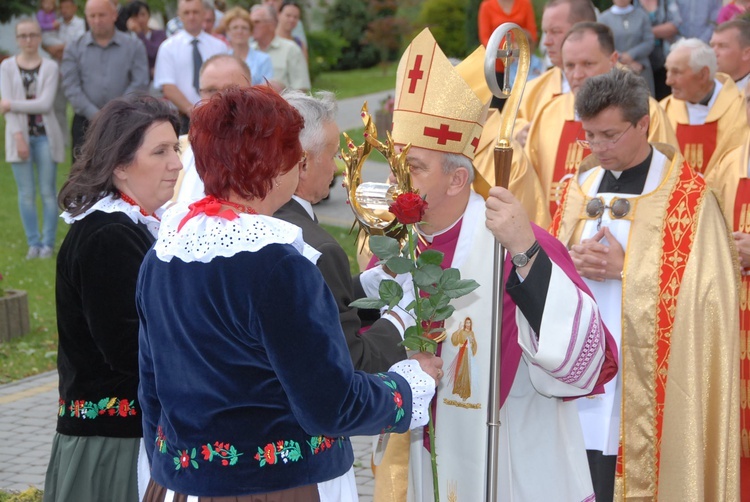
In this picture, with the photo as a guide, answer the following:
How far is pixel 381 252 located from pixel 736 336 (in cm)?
208

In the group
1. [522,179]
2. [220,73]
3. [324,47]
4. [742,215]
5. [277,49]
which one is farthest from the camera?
[324,47]

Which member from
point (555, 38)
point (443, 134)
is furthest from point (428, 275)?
point (555, 38)

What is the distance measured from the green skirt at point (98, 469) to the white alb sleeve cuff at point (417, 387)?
115 cm

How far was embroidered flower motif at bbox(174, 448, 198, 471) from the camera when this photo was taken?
255 centimetres

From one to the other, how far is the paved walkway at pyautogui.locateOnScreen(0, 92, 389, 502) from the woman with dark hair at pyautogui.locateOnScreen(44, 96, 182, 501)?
2210 mm

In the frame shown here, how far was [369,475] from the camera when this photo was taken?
5.75m

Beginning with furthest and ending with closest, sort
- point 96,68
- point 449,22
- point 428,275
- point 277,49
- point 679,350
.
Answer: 1. point 449,22
2. point 277,49
3. point 96,68
4. point 679,350
5. point 428,275

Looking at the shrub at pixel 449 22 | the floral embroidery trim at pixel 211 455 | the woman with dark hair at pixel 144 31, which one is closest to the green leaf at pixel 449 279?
the floral embroidery trim at pixel 211 455

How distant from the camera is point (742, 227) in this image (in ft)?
15.9

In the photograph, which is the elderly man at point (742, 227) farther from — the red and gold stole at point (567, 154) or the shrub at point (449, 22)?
the shrub at point (449, 22)

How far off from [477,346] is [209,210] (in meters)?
1.35

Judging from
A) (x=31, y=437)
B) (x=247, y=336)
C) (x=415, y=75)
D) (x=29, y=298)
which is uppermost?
(x=415, y=75)

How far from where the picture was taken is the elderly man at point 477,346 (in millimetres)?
3229

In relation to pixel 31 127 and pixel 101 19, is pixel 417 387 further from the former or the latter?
pixel 31 127
